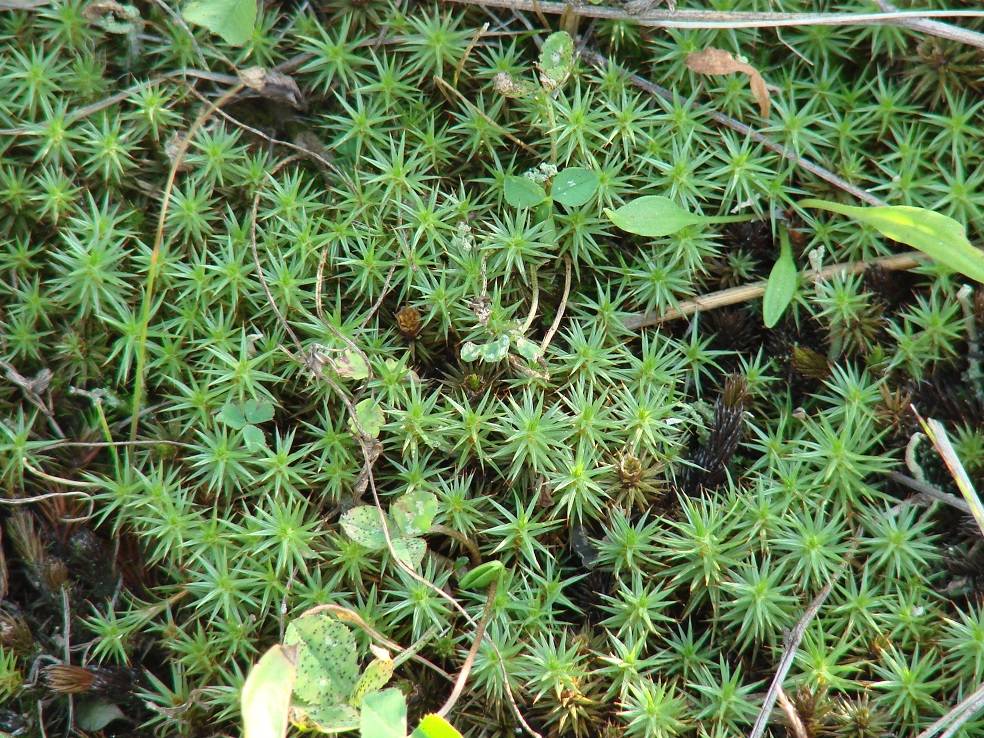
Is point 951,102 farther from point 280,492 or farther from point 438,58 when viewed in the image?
point 280,492

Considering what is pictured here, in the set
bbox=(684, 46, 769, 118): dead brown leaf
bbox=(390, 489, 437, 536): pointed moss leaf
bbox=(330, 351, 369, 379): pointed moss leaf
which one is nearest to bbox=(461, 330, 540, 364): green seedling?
bbox=(330, 351, 369, 379): pointed moss leaf

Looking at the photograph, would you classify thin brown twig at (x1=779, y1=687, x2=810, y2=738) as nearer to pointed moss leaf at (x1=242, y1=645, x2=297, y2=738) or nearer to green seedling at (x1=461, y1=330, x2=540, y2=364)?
green seedling at (x1=461, y1=330, x2=540, y2=364)

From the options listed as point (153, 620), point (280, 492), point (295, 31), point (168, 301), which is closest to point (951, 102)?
point (295, 31)

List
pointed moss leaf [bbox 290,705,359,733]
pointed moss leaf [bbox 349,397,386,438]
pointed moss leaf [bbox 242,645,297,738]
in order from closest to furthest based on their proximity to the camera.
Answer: pointed moss leaf [bbox 242,645,297,738] → pointed moss leaf [bbox 290,705,359,733] → pointed moss leaf [bbox 349,397,386,438]

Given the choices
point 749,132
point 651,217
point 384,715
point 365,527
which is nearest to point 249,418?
point 365,527

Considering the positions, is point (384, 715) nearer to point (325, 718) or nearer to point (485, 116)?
point (325, 718)

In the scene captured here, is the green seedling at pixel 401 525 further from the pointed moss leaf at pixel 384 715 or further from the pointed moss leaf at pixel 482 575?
the pointed moss leaf at pixel 384 715
